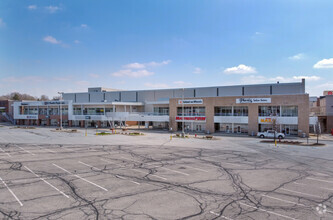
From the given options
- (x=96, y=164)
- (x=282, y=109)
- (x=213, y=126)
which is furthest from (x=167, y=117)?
(x=96, y=164)

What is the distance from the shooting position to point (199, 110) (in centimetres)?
5803

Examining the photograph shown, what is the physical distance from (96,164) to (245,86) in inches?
2118

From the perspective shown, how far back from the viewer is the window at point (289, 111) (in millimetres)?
48125

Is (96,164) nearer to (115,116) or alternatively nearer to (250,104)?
(250,104)

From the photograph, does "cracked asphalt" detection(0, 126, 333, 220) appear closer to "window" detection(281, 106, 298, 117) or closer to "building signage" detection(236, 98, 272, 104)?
"window" detection(281, 106, 298, 117)

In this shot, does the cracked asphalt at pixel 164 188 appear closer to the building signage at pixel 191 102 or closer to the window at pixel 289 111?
the window at pixel 289 111

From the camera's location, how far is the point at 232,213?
11.1m

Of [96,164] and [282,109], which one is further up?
[282,109]

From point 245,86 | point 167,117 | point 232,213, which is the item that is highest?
point 245,86

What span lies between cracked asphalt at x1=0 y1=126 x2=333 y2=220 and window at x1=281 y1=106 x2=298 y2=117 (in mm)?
26238

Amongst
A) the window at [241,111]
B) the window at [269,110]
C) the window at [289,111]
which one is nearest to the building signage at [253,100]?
the window at [269,110]

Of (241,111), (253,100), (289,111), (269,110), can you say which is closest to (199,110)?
(241,111)

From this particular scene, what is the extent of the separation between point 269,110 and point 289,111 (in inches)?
141

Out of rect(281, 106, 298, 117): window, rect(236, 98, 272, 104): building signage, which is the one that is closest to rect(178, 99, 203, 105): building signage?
rect(236, 98, 272, 104): building signage
